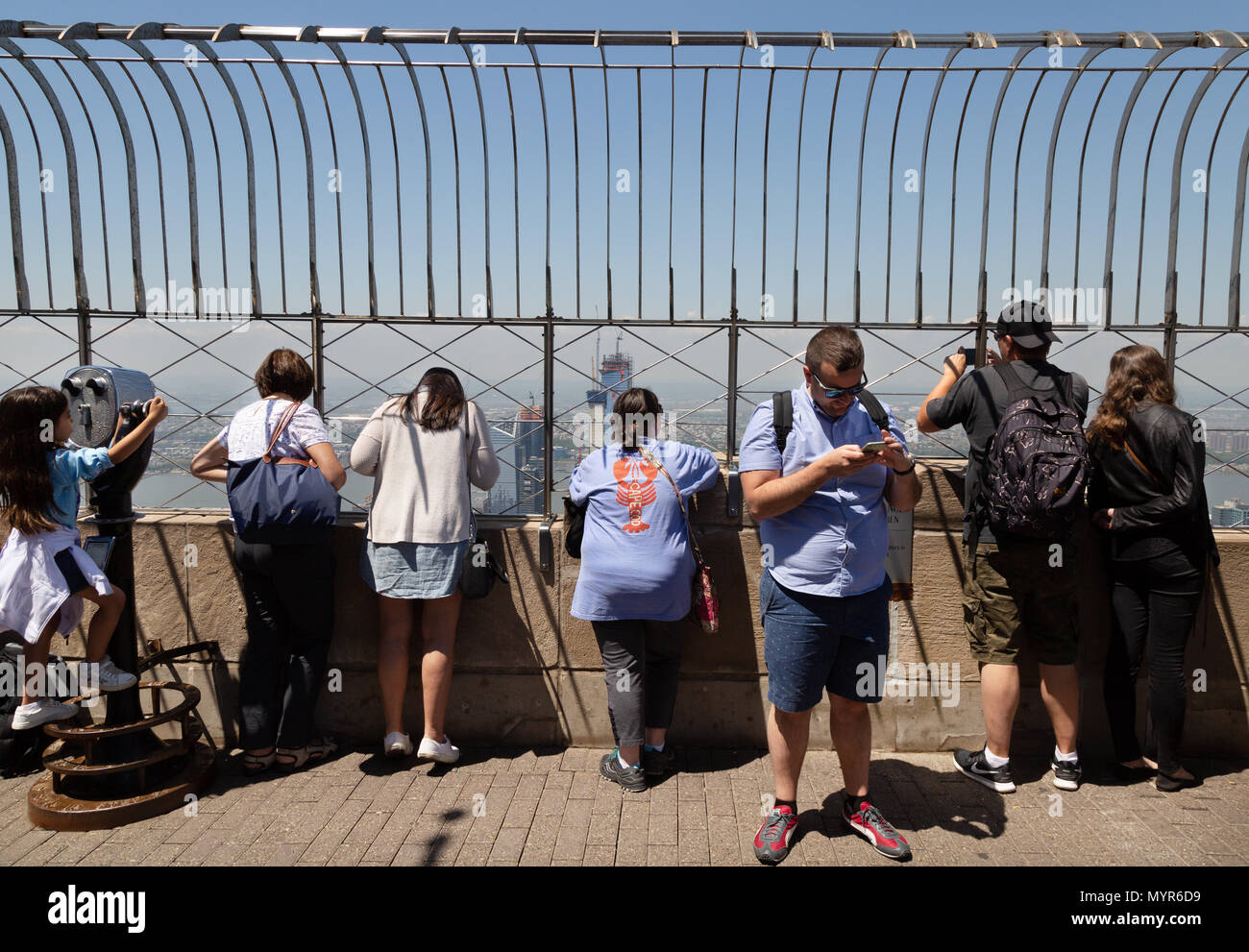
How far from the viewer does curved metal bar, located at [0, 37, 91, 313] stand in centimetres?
416

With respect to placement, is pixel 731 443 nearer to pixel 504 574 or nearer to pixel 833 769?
pixel 504 574

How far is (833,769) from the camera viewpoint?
3.95 m

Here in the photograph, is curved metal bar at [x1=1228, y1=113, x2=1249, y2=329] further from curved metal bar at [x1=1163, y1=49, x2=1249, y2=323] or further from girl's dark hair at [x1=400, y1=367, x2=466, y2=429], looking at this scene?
girl's dark hair at [x1=400, y1=367, x2=466, y2=429]

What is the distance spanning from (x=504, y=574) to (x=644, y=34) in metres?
2.81

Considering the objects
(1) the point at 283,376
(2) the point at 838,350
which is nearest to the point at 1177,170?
(2) the point at 838,350

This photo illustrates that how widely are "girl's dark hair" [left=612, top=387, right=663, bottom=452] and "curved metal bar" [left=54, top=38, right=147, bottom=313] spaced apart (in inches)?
110

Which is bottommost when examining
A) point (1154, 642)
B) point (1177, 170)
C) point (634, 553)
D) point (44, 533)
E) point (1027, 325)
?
point (1154, 642)

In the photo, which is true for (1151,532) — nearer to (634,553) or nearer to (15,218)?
(634,553)

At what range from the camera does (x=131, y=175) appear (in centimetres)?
437

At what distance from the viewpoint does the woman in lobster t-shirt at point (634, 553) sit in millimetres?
3600

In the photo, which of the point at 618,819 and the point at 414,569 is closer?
the point at 618,819

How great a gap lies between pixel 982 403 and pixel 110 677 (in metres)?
4.13

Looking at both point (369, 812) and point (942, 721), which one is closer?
point (369, 812)

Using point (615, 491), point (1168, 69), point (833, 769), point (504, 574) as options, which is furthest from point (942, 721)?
point (1168, 69)
